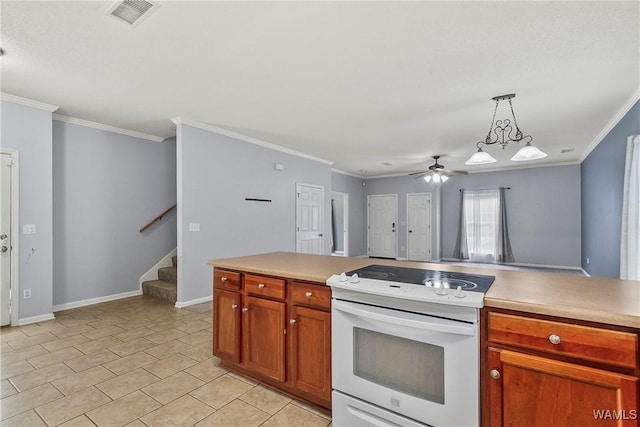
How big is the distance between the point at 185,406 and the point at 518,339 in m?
2.00

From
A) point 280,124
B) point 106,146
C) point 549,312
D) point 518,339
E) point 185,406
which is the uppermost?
point 280,124

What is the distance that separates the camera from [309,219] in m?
6.67

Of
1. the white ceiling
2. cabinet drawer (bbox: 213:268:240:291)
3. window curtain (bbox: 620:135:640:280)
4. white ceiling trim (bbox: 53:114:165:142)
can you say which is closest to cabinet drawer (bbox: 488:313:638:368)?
cabinet drawer (bbox: 213:268:240:291)

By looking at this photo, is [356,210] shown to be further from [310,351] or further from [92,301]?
[310,351]

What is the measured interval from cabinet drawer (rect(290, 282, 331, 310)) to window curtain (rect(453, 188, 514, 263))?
7623mm

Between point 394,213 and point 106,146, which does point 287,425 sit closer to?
point 106,146

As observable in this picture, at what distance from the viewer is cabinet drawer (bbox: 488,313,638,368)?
1092mm

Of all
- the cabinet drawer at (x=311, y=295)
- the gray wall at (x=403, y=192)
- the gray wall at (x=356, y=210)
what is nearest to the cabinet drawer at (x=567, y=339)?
the cabinet drawer at (x=311, y=295)

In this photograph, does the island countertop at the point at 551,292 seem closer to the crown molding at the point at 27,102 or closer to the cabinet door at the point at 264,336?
the cabinet door at the point at 264,336

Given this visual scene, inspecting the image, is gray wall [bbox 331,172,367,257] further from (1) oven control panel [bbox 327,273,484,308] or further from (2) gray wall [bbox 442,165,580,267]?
(1) oven control panel [bbox 327,273,484,308]

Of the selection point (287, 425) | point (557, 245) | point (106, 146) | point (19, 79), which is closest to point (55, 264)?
point (106, 146)

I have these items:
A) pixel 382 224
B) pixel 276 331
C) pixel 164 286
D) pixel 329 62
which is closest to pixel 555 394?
pixel 276 331

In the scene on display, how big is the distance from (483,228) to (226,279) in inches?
307

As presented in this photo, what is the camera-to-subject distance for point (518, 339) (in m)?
1.27
